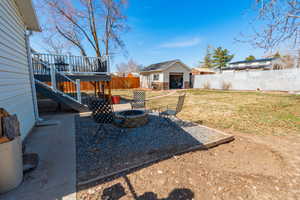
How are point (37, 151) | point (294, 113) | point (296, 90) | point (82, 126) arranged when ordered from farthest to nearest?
1. point (296, 90)
2. point (294, 113)
3. point (82, 126)
4. point (37, 151)

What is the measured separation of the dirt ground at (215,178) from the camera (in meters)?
1.80

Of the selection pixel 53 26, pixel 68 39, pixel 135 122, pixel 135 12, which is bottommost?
pixel 135 122

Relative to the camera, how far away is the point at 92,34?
39.4ft

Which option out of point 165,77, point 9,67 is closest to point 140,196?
point 9,67

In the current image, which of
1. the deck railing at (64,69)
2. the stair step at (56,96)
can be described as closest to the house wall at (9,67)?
the stair step at (56,96)

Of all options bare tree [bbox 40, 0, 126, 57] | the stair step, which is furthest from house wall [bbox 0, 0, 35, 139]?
bare tree [bbox 40, 0, 126, 57]

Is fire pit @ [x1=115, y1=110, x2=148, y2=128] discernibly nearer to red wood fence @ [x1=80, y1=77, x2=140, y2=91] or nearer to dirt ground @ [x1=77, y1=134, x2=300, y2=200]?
dirt ground @ [x1=77, y1=134, x2=300, y2=200]

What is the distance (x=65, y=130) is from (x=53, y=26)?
39.4 feet

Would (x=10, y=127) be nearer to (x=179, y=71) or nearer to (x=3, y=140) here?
(x=3, y=140)

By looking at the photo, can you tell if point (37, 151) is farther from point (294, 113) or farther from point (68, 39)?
point (68, 39)

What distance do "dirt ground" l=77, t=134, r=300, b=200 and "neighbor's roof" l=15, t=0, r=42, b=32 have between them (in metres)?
5.53

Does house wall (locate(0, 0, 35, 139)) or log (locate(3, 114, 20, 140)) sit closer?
log (locate(3, 114, 20, 140))

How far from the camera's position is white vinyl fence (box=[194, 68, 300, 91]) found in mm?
11719

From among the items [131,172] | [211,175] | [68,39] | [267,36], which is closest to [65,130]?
[131,172]
